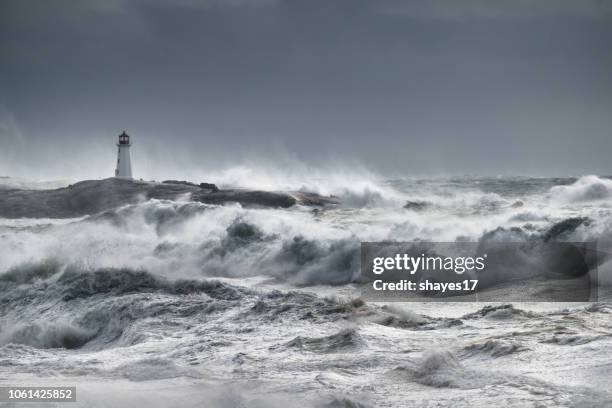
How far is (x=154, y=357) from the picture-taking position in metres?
8.78

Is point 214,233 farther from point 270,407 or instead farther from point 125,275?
point 270,407

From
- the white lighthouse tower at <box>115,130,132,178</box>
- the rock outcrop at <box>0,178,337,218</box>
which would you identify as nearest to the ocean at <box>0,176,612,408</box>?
the rock outcrop at <box>0,178,337,218</box>

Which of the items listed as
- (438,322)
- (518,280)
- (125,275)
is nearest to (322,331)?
(438,322)

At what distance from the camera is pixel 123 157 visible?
163ft

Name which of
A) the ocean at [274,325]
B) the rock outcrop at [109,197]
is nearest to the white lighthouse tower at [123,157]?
the rock outcrop at [109,197]

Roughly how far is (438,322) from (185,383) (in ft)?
13.2

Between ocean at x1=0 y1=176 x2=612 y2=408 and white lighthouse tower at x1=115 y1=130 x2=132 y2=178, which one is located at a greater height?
white lighthouse tower at x1=115 y1=130 x2=132 y2=178

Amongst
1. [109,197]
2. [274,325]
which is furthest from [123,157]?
[274,325]

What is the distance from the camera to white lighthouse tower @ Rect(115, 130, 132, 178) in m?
49.5

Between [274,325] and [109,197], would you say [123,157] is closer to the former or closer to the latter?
[109,197]

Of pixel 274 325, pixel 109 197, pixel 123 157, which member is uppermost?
pixel 123 157

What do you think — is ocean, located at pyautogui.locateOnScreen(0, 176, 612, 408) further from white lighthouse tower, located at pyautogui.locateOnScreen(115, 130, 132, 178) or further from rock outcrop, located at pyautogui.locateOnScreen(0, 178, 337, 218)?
white lighthouse tower, located at pyautogui.locateOnScreen(115, 130, 132, 178)

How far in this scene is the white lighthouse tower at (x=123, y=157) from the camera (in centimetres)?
4947

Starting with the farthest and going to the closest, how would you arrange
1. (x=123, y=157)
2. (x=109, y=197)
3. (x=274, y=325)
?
(x=123, y=157) → (x=109, y=197) → (x=274, y=325)
